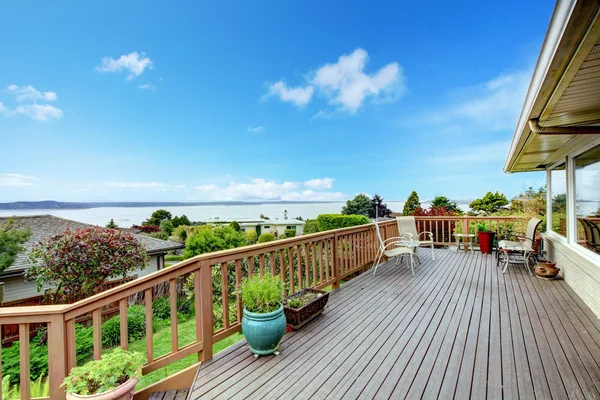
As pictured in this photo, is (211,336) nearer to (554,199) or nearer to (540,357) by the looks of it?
(540,357)

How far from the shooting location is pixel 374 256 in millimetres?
5676

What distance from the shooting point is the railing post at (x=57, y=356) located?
173 centimetres

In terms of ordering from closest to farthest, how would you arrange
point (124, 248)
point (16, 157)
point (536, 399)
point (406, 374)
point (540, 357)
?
point (536, 399) → point (406, 374) → point (540, 357) → point (124, 248) → point (16, 157)

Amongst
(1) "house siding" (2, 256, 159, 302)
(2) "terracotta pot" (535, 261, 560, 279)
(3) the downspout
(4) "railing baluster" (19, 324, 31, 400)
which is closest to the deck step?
(4) "railing baluster" (19, 324, 31, 400)

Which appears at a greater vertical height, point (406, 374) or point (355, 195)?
point (355, 195)

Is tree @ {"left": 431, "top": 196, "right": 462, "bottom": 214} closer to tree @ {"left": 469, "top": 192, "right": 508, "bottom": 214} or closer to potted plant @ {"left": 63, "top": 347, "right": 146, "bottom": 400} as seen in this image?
tree @ {"left": 469, "top": 192, "right": 508, "bottom": 214}

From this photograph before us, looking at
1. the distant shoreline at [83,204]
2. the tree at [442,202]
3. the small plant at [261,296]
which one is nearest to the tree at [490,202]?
the tree at [442,202]

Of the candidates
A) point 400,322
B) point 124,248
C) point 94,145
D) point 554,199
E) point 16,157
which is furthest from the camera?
point 94,145

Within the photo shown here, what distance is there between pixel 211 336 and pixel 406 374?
1.65 metres

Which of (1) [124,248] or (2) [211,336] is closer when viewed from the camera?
(2) [211,336]

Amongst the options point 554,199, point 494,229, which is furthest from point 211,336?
point 494,229

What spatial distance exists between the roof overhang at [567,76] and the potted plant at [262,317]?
95.8 inches

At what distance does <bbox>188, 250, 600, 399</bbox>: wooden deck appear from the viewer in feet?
6.22

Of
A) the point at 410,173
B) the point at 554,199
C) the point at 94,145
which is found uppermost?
the point at 94,145
